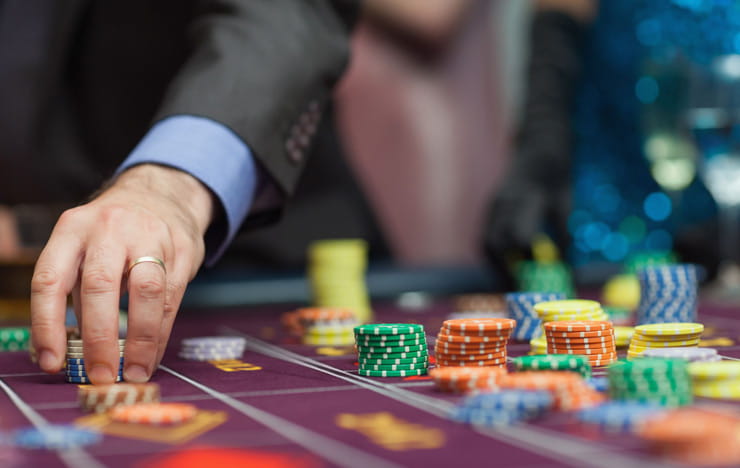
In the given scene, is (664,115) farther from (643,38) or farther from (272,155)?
(643,38)

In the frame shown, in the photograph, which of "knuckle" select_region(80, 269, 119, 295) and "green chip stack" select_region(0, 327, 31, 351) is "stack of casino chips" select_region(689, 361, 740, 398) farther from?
"green chip stack" select_region(0, 327, 31, 351)

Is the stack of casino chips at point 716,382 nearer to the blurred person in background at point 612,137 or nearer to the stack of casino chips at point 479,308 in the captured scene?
the stack of casino chips at point 479,308

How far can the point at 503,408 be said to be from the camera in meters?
1.11

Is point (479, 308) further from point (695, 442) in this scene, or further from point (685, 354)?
point (695, 442)

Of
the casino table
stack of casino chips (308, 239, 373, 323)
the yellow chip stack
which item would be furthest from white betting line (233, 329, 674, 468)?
stack of casino chips (308, 239, 373, 323)

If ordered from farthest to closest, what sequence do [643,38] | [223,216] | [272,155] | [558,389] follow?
[643,38] < [272,155] < [223,216] < [558,389]

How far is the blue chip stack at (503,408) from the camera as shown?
1104mm

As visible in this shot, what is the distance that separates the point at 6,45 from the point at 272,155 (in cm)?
158

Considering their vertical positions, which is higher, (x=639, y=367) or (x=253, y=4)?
(x=253, y=4)

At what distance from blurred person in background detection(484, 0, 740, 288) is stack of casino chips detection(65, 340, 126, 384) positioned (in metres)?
2.27

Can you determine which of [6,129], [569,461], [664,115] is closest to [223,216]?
[569,461]

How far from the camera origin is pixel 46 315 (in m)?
1.55

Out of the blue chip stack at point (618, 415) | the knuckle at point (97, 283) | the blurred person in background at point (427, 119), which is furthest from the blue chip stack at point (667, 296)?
the blurred person in background at point (427, 119)

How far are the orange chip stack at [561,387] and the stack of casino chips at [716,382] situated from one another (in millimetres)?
132
